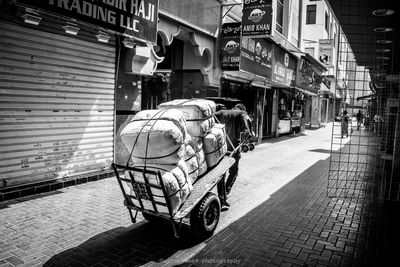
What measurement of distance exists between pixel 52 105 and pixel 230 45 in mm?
7615

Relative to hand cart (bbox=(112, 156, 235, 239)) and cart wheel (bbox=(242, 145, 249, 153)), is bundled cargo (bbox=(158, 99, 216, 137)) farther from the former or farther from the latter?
cart wheel (bbox=(242, 145, 249, 153))

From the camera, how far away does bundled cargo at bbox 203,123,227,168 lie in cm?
486

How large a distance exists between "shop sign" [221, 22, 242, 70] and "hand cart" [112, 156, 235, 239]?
7.94 m

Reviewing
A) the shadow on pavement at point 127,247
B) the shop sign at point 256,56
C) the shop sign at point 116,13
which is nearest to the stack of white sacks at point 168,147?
the shadow on pavement at point 127,247

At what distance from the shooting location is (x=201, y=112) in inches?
184

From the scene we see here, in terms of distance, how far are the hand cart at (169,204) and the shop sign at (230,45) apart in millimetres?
7942

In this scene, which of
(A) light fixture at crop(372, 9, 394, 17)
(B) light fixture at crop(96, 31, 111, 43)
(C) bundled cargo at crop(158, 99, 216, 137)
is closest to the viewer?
(C) bundled cargo at crop(158, 99, 216, 137)

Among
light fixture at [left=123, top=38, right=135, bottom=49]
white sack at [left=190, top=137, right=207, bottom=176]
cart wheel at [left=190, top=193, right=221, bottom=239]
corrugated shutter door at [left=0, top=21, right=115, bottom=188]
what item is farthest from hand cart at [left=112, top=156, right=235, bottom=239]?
light fixture at [left=123, top=38, right=135, bottom=49]

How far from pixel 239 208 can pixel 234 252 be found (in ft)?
5.97

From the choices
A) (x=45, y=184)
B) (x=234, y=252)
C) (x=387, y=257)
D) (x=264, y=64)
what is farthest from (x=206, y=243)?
(x=264, y=64)

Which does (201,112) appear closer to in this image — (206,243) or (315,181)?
(206,243)

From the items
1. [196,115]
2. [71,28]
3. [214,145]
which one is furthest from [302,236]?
[71,28]

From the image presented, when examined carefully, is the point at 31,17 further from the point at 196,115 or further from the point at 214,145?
the point at 214,145

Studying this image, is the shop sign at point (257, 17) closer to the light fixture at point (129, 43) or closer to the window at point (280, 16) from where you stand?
the light fixture at point (129, 43)
